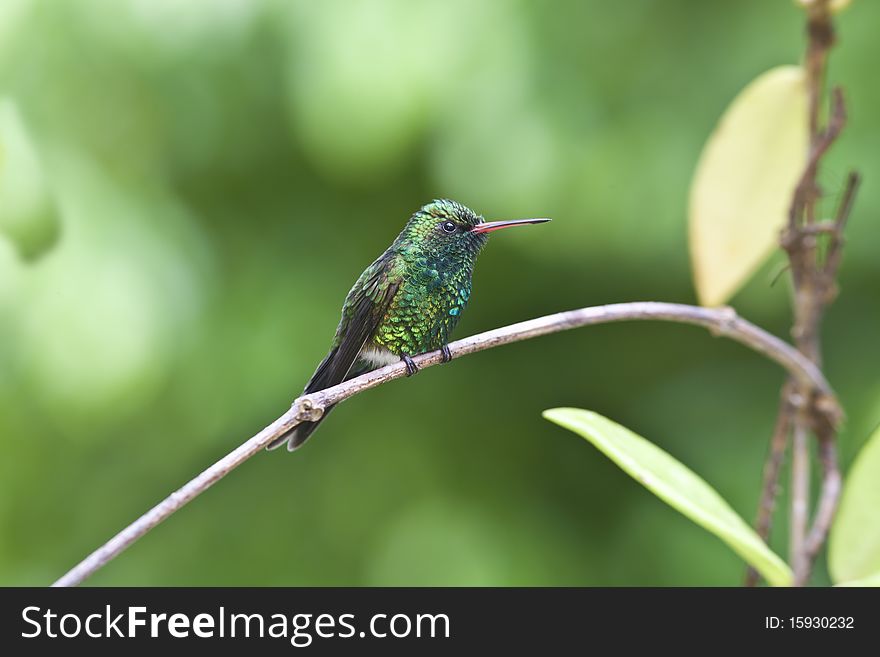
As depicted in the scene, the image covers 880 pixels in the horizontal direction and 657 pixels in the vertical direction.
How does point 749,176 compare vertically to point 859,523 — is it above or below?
above

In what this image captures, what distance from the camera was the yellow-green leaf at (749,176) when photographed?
0.89 m

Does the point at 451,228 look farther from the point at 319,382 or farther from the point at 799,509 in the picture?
the point at 799,509

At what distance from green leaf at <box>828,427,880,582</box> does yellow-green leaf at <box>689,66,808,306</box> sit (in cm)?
21

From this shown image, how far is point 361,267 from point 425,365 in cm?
48

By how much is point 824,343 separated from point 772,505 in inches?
23.9

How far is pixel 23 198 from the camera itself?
1.03 m

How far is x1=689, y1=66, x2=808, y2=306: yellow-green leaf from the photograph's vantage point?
35.2 inches

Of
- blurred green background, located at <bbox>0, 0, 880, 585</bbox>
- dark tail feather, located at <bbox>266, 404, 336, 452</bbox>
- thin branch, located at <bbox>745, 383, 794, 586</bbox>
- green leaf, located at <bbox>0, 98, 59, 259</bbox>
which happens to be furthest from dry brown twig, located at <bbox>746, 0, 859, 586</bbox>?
green leaf, located at <bbox>0, 98, 59, 259</bbox>

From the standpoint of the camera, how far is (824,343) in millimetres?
1394

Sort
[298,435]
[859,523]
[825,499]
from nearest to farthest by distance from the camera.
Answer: [298,435], [859,523], [825,499]

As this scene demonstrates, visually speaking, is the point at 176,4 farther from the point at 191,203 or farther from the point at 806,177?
the point at 806,177

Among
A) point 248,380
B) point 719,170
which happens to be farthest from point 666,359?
point 248,380

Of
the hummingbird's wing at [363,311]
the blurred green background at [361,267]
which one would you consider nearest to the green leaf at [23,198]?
the blurred green background at [361,267]

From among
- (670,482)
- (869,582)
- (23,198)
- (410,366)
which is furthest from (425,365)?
(23,198)
